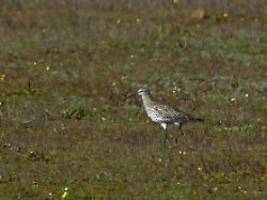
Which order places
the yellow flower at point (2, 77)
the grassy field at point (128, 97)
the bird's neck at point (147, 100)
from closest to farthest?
the grassy field at point (128, 97) → the bird's neck at point (147, 100) → the yellow flower at point (2, 77)

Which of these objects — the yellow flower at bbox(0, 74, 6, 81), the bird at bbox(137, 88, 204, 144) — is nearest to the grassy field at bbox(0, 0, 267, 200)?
the yellow flower at bbox(0, 74, 6, 81)

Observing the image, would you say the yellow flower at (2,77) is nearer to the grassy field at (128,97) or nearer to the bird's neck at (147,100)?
the grassy field at (128,97)

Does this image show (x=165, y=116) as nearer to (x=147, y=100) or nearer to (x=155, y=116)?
(x=155, y=116)

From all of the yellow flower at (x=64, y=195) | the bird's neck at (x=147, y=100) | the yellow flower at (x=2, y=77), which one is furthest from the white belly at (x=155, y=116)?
the yellow flower at (x=2, y=77)

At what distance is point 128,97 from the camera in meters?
23.5

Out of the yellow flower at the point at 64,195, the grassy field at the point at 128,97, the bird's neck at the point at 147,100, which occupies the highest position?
the yellow flower at the point at 64,195

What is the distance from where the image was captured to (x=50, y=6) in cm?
3381

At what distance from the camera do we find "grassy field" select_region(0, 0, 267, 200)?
52.3 feet

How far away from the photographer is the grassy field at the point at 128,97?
15953 mm

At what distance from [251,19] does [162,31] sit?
353cm

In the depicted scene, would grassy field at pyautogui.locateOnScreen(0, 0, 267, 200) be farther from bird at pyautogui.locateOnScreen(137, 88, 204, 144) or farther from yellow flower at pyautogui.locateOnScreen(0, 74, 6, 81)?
bird at pyautogui.locateOnScreen(137, 88, 204, 144)

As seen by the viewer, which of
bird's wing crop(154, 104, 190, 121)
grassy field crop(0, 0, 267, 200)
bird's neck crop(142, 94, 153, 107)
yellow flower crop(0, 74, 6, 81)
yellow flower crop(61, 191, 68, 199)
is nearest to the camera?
yellow flower crop(61, 191, 68, 199)

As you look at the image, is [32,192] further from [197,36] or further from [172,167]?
[197,36]

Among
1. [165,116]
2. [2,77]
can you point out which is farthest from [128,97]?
[165,116]
